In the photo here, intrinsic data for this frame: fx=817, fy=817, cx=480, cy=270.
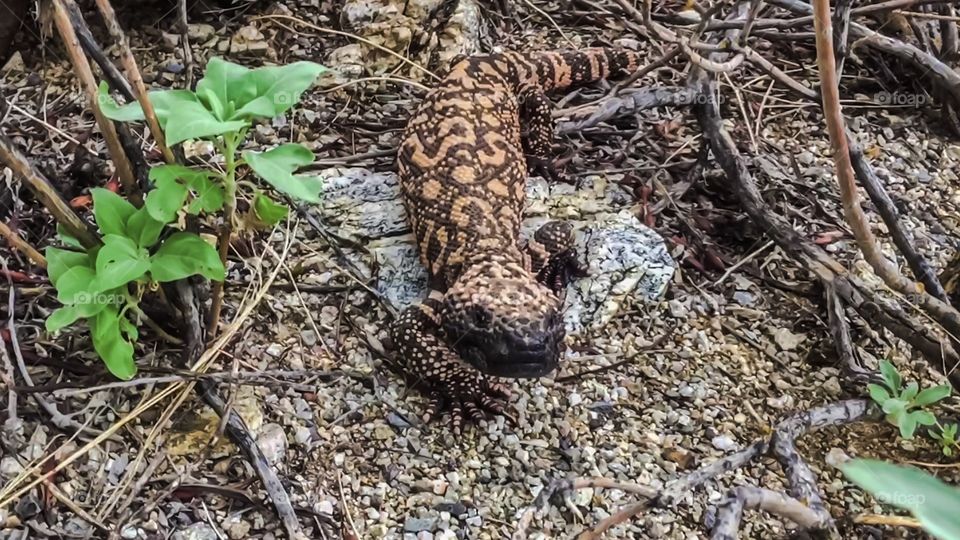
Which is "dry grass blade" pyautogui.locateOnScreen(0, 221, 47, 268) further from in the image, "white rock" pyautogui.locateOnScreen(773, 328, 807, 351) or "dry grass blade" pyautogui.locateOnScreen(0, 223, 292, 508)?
"white rock" pyautogui.locateOnScreen(773, 328, 807, 351)

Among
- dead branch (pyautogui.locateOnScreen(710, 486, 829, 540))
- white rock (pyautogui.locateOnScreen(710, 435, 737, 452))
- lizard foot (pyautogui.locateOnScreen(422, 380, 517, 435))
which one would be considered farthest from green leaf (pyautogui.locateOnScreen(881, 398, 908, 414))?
lizard foot (pyautogui.locateOnScreen(422, 380, 517, 435))

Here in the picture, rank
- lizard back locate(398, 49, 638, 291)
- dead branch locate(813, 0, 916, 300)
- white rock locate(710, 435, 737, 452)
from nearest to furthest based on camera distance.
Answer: dead branch locate(813, 0, 916, 300)
white rock locate(710, 435, 737, 452)
lizard back locate(398, 49, 638, 291)

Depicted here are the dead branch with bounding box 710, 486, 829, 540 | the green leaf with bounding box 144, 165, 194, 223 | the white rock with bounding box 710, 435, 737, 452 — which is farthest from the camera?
the white rock with bounding box 710, 435, 737, 452

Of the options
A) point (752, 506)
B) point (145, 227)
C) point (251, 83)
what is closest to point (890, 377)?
point (752, 506)

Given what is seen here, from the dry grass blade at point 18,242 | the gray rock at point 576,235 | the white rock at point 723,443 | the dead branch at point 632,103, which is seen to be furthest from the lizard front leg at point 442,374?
the dead branch at point 632,103

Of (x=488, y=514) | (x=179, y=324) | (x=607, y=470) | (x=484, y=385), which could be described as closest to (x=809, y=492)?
(x=607, y=470)

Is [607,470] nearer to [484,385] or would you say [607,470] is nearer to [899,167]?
[484,385]

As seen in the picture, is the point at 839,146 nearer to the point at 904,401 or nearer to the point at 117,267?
the point at 904,401
